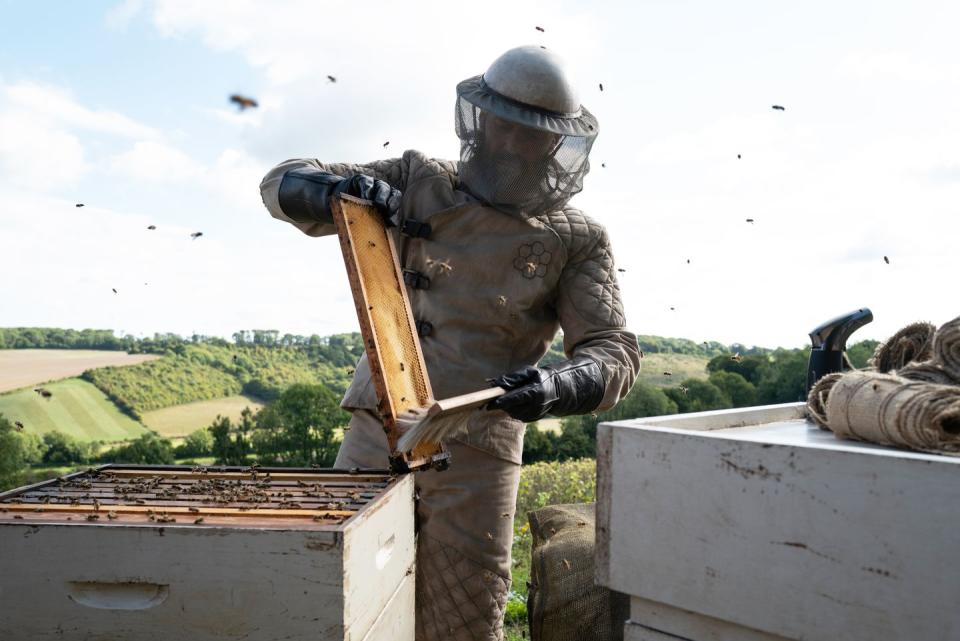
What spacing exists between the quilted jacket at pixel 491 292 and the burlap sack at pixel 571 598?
66 centimetres

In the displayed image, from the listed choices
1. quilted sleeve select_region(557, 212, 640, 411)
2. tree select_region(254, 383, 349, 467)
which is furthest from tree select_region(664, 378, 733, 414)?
quilted sleeve select_region(557, 212, 640, 411)

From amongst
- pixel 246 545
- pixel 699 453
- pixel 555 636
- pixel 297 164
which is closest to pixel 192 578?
pixel 246 545

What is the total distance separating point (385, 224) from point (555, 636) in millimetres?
2057

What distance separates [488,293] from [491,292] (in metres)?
0.01

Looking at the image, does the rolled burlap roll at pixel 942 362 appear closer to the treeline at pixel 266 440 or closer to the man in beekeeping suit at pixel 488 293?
the man in beekeeping suit at pixel 488 293

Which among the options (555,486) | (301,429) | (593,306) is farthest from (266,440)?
(593,306)

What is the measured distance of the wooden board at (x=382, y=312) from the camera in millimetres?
2377

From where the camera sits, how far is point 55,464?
1151cm

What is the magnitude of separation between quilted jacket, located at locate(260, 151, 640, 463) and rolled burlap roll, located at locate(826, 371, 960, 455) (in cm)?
117

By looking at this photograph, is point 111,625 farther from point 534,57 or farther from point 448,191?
point 534,57

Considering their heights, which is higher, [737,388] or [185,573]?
[185,573]

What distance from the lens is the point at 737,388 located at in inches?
447

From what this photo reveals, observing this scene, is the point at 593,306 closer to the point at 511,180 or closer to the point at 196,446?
the point at 511,180

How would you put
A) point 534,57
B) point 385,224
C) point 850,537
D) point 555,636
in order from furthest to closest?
1. point 555,636
2. point 534,57
3. point 385,224
4. point 850,537
